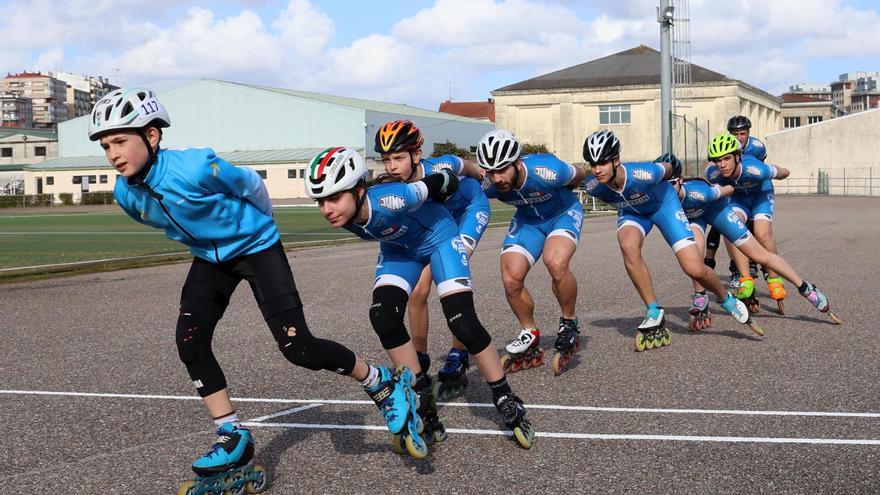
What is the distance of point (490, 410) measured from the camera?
24.0 ft

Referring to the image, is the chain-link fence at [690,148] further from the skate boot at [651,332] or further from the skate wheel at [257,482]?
the skate wheel at [257,482]

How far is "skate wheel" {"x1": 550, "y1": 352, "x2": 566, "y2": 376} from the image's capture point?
→ 862 centimetres

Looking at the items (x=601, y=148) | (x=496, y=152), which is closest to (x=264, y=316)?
(x=496, y=152)

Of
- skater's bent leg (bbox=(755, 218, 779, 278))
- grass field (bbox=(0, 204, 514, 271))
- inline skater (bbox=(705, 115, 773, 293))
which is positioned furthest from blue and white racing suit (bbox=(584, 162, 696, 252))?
grass field (bbox=(0, 204, 514, 271))

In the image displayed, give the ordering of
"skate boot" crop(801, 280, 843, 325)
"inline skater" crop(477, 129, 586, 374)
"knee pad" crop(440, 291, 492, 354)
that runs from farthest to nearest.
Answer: "skate boot" crop(801, 280, 843, 325) → "inline skater" crop(477, 129, 586, 374) → "knee pad" crop(440, 291, 492, 354)

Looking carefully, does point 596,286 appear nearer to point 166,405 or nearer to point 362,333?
point 362,333

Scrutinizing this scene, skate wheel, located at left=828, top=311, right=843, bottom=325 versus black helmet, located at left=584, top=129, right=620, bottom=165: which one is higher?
black helmet, located at left=584, top=129, right=620, bottom=165

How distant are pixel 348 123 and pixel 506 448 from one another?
7856 cm

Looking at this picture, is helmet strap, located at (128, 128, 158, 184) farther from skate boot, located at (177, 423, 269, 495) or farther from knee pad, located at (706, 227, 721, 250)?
knee pad, located at (706, 227, 721, 250)

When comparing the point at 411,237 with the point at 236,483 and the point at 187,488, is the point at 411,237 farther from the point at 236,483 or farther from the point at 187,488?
the point at 187,488

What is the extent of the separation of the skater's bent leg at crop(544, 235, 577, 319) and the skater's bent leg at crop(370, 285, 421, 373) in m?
2.80

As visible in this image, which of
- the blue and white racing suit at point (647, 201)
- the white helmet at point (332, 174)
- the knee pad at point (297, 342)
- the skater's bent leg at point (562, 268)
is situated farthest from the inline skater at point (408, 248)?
the blue and white racing suit at point (647, 201)

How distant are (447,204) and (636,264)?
8.28 ft

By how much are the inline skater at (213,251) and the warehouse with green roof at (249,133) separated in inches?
2955
